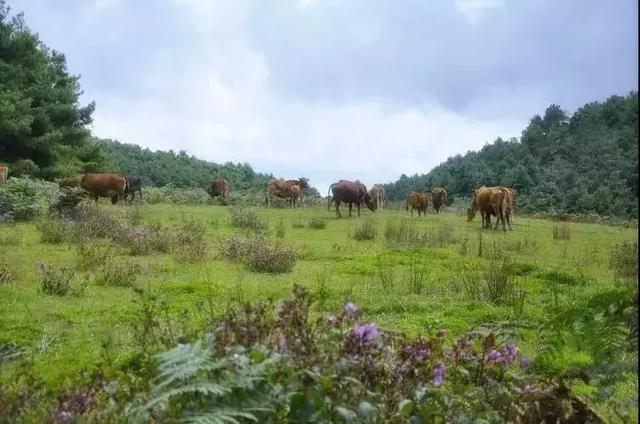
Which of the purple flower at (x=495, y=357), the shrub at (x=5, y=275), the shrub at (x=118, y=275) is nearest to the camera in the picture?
the purple flower at (x=495, y=357)

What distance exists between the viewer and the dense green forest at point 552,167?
38328 mm

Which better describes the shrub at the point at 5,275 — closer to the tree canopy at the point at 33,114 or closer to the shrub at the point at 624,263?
the shrub at the point at 624,263

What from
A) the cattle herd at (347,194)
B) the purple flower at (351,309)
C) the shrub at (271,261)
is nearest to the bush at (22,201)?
the cattle herd at (347,194)

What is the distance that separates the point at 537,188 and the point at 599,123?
25.7ft

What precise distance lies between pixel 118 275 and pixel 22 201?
8879 millimetres

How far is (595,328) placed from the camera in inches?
118

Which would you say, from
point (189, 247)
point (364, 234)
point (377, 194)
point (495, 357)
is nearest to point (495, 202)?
point (364, 234)

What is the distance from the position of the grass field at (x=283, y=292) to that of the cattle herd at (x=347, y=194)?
6.25m

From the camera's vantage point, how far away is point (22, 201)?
16.0 meters

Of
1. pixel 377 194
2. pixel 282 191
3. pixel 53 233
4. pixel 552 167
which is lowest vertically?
pixel 53 233

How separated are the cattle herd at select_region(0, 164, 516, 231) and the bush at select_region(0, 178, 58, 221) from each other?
1.49m

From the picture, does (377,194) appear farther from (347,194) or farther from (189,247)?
(189,247)

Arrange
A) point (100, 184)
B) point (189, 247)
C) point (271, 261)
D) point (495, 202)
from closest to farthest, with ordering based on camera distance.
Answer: point (271, 261) → point (189, 247) → point (495, 202) → point (100, 184)

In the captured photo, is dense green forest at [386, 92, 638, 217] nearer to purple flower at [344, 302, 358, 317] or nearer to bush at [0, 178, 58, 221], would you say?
bush at [0, 178, 58, 221]
